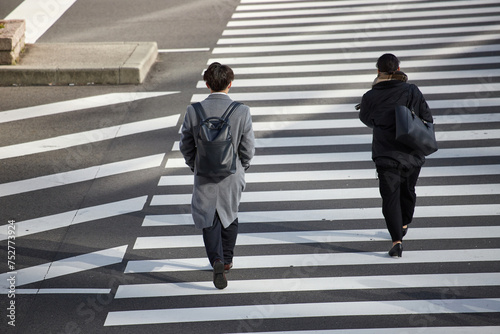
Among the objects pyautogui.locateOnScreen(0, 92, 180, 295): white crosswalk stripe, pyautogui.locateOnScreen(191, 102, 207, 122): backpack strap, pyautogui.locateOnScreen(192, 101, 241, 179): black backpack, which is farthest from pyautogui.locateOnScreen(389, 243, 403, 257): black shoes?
pyautogui.locateOnScreen(0, 92, 180, 295): white crosswalk stripe

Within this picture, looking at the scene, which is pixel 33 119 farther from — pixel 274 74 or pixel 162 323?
pixel 162 323

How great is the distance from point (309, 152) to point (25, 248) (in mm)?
3881

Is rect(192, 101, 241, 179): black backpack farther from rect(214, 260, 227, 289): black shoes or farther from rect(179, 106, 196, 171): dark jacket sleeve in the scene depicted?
rect(214, 260, 227, 289): black shoes

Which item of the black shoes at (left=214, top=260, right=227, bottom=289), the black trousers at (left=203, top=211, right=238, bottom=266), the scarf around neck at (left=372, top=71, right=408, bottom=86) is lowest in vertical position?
the black shoes at (left=214, top=260, right=227, bottom=289)

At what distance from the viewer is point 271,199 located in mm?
7738

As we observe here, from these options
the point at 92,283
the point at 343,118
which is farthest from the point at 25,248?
the point at 343,118

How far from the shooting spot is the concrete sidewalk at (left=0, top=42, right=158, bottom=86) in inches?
443

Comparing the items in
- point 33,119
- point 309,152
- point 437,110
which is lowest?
point 33,119

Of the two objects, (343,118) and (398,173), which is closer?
(398,173)

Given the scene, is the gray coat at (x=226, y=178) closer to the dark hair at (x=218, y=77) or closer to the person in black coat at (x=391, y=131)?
the dark hair at (x=218, y=77)

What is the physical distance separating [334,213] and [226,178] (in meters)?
2.05

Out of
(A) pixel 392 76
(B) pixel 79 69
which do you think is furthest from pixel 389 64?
(B) pixel 79 69

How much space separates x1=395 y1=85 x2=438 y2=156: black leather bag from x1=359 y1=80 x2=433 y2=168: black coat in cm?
8

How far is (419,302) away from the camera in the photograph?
5.67 m
